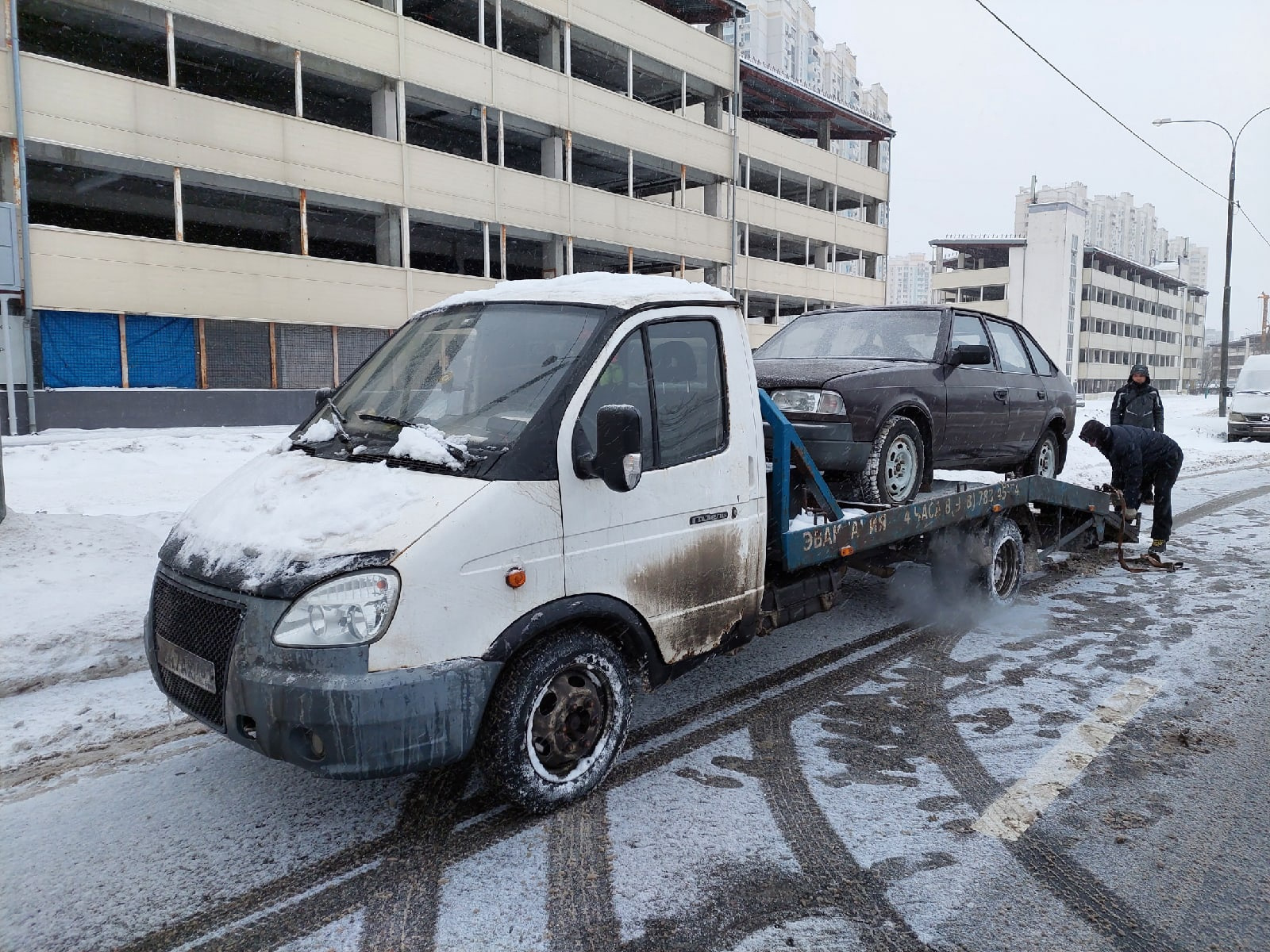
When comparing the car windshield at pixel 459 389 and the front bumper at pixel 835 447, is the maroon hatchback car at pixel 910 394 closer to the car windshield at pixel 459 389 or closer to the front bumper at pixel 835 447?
the front bumper at pixel 835 447

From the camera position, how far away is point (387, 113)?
2264 cm

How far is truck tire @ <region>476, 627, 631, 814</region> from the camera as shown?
3.30 meters

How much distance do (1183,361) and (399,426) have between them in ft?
395

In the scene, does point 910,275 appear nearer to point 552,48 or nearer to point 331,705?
point 552,48

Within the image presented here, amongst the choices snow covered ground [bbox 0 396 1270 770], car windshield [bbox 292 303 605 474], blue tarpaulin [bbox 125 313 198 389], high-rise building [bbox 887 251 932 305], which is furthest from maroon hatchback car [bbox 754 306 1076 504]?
high-rise building [bbox 887 251 932 305]

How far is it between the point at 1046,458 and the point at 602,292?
5.90 metres

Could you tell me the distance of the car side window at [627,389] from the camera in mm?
3617

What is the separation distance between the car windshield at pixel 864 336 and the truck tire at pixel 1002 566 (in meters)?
1.49

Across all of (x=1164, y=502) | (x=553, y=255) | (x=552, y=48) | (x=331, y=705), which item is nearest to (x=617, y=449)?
(x=331, y=705)

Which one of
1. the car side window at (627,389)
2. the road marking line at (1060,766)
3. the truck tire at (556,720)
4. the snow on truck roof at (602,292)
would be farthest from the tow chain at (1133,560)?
the truck tire at (556,720)

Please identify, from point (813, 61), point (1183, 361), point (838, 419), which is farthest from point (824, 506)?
point (1183, 361)

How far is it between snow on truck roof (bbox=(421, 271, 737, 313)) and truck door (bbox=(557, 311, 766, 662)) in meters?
0.11

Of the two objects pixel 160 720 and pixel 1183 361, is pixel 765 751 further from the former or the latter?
pixel 1183 361

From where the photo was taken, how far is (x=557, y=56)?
26.5m
